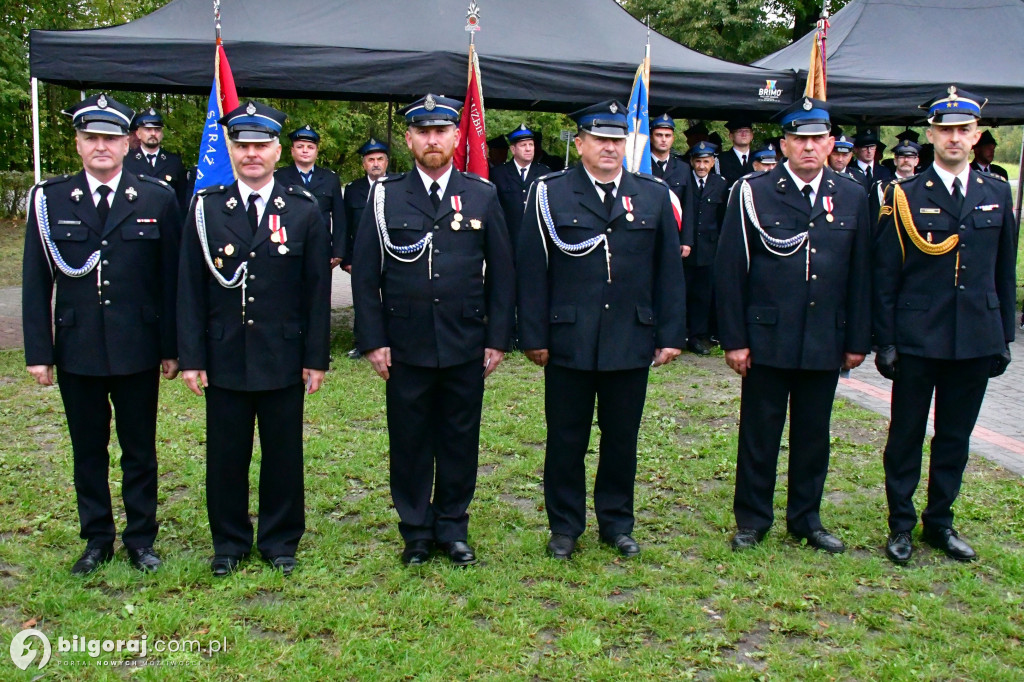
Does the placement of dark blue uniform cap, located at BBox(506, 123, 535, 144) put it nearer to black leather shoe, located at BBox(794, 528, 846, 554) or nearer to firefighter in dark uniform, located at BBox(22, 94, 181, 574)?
firefighter in dark uniform, located at BBox(22, 94, 181, 574)

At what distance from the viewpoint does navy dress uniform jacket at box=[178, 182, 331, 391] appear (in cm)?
385

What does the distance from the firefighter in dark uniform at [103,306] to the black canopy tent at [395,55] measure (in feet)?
13.3

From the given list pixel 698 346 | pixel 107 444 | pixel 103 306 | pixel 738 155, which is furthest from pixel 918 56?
pixel 107 444

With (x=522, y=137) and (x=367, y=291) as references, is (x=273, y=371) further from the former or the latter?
(x=522, y=137)

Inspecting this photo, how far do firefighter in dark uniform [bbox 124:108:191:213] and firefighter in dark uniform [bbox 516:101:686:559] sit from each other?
205 inches

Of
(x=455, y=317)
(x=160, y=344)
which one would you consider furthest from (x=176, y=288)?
(x=455, y=317)

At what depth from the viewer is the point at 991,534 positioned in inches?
181

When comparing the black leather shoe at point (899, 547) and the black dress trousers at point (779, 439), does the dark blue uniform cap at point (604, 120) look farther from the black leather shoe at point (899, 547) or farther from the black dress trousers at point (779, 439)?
the black leather shoe at point (899, 547)

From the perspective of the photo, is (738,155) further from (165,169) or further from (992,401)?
(165,169)

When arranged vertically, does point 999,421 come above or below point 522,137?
below

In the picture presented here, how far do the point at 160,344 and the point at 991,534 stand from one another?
3.99m

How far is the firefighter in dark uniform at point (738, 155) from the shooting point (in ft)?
31.0

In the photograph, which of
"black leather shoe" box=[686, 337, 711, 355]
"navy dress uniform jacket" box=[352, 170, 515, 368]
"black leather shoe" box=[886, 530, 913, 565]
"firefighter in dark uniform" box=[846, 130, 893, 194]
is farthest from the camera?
"firefighter in dark uniform" box=[846, 130, 893, 194]

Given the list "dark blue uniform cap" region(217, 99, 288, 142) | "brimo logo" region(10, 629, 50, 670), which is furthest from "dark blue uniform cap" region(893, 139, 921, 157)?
"brimo logo" region(10, 629, 50, 670)
